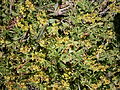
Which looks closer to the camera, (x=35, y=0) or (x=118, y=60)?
(x=118, y=60)

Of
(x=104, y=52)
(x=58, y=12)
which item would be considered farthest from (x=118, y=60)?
(x=58, y=12)

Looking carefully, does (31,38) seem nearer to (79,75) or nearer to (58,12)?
(58,12)

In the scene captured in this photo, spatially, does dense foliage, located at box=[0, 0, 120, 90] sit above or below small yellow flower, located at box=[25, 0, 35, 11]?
below

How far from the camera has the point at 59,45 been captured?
2904 mm

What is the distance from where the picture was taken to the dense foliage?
2.85 m

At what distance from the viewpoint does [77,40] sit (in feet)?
9.91

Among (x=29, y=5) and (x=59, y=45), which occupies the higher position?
(x=29, y=5)

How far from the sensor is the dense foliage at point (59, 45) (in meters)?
2.85

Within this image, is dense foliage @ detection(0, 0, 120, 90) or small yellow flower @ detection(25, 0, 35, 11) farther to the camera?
small yellow flower @ detection(25, 0, 35, 11)

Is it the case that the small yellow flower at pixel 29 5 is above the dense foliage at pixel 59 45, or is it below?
above

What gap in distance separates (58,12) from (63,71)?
87 cm

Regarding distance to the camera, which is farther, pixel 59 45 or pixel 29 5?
pixel 29 5

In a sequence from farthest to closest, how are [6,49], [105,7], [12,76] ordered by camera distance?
[105,7], [6,49], [12,76]

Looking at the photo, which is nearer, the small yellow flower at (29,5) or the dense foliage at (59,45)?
the dense foliage at (59,45)
